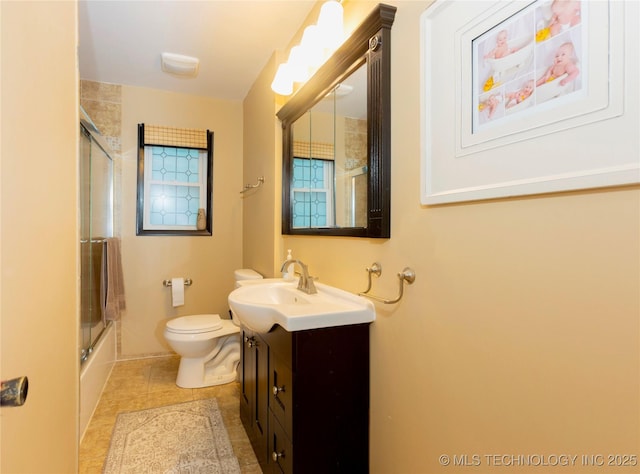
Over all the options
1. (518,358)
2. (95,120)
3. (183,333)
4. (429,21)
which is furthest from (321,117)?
(95,120)

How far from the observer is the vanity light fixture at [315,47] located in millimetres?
1562

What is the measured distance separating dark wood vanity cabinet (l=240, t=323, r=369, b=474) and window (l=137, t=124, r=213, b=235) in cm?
209

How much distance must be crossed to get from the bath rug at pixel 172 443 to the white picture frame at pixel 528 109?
64.0 inches

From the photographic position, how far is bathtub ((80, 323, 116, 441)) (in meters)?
1.95

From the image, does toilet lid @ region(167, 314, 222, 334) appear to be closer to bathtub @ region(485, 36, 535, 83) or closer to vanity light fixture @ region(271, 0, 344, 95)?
vanity light fixture @ region(271, 0, 344, 95)

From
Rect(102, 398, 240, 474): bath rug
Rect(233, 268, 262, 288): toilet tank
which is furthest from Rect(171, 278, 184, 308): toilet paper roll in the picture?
Rect(102, 398, 240, 474): bath rug

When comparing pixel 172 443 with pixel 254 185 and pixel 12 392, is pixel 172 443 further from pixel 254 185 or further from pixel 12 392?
pixel 254 185

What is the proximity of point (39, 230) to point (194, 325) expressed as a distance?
1814 mm

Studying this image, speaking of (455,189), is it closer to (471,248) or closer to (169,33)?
(471,248)

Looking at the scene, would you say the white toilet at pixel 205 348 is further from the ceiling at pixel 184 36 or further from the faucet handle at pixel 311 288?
the ceiling at pixel 184 36

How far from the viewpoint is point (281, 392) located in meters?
1.38

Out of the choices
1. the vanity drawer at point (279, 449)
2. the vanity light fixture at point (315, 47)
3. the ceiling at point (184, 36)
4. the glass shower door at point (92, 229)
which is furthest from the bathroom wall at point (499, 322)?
the glass shower door at point (92, 229)

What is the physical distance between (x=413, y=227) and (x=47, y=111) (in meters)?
1.07

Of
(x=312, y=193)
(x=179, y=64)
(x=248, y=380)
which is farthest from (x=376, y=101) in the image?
(x=179, y=64)
